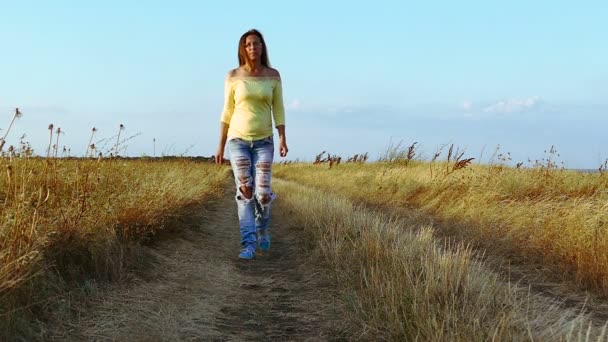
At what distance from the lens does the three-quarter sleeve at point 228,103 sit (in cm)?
527

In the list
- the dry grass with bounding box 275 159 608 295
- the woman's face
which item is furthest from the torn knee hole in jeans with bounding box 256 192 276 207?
the dry grass with bounding box 275 159 608 295

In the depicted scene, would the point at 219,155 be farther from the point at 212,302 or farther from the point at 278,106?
the point at 212,302

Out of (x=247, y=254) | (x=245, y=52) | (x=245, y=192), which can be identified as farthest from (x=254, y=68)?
(x=247, y=254)

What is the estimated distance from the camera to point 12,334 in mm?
2215

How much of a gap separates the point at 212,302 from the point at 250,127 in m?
2.07

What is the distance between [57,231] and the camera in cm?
329

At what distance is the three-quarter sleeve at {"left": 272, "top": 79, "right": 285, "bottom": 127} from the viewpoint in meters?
5.37

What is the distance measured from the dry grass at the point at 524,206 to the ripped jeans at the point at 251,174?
260cm

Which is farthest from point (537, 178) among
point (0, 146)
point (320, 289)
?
point (0, 146)

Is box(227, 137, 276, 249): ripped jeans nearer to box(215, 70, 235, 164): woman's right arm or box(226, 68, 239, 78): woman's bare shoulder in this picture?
box(215, 70, 235, 164): woman's right arm

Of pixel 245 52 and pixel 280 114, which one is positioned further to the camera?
pixel 280 114

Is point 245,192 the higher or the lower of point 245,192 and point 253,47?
the lower

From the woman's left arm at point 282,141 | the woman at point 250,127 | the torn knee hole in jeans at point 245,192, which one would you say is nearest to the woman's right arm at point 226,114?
the woman at point 250,127

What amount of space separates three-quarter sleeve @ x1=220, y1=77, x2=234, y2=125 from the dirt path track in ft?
4.60
